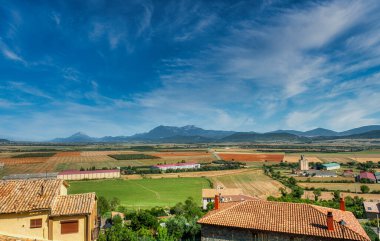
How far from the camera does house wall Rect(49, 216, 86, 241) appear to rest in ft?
62.2

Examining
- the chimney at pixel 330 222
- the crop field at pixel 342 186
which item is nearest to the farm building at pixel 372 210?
the crop field at pixel 342 186

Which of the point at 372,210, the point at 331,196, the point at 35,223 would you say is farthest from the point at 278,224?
the point at 331,196

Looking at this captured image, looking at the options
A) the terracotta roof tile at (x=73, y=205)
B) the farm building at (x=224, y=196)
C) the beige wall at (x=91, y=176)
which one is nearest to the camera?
the terracotta roof tile at (x=73, y=205)

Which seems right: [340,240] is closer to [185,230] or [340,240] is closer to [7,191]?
Result: [185,230]

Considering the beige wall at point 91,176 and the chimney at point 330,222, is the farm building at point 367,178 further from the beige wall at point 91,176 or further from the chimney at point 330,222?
the chimney at point 330,222

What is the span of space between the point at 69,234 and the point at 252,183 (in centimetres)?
6549

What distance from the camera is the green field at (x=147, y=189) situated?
6056cm

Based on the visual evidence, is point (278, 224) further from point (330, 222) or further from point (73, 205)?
point (73, 205)

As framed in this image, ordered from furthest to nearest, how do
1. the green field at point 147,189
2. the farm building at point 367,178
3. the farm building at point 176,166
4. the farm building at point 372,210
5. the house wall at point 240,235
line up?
the farm building at point 176,166 < the farm building at point 367,178 < the green field at point 147,189 < the farm building at point 372,210 < the house wall at point 240,235

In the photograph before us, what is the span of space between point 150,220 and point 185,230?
5.13 meters

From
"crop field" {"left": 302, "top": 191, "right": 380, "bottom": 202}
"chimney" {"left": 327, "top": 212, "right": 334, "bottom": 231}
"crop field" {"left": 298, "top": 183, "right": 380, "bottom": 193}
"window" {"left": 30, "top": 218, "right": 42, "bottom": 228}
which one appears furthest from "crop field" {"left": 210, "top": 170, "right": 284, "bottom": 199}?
"window" {"left": 30, "top": 218, "right": 42, "bottom": 228}

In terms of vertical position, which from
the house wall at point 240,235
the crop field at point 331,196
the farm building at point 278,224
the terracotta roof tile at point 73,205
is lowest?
the crop field at point 331,196

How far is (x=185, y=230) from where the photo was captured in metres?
33.2

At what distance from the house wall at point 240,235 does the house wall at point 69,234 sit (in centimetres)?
937
